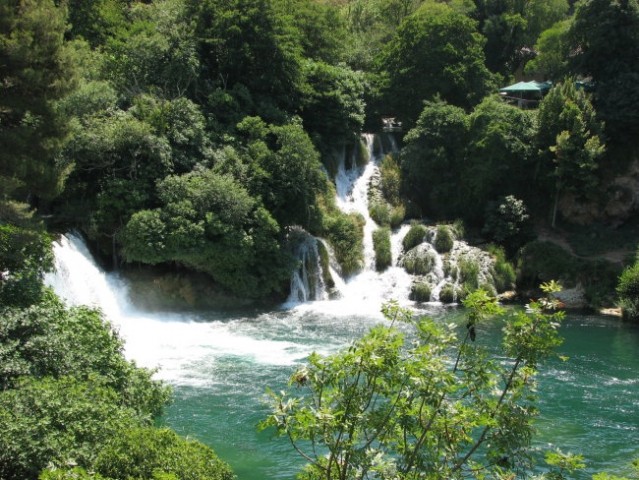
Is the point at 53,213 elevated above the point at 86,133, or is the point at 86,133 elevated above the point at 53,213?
the point at 86,133

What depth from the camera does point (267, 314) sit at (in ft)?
87.9

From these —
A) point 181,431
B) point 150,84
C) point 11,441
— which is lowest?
point 181,431

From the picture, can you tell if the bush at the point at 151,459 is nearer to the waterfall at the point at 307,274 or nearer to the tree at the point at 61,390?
the tree at the point at 61,390

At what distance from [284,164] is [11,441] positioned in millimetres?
19886

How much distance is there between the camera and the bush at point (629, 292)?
1065 inches

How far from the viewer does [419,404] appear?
735 centimetres

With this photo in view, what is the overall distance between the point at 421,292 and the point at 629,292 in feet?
28.3

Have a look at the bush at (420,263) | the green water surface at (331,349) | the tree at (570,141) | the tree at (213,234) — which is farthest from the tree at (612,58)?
the tree at (213,234)

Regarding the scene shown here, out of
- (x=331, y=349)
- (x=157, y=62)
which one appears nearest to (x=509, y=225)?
(x=331, y=349)

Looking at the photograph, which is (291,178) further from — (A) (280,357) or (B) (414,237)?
(A) (280,357)

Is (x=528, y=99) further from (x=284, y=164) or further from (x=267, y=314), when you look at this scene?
(x=267, y=314)

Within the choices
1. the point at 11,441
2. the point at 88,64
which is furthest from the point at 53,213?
the point at 11,441

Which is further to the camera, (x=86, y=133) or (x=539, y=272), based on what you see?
(x=539, y=272)

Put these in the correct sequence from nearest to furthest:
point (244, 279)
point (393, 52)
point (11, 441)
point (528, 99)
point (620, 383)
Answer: point (11, 441) → point (620, 383) → point (244, 279) → point (393, 52) → point (528, 99)
